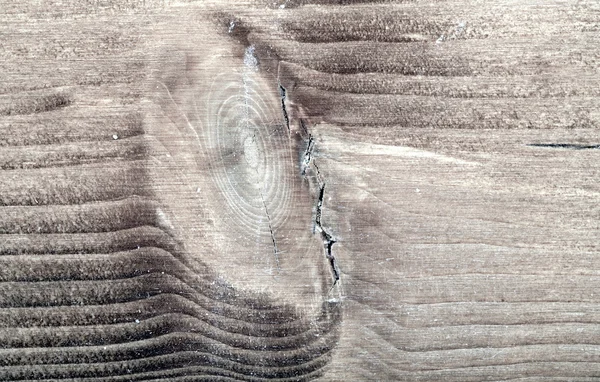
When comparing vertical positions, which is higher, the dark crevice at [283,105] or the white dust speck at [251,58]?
the white dust speck at [251,58]

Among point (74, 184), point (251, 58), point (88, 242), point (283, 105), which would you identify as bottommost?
point (88, 242)

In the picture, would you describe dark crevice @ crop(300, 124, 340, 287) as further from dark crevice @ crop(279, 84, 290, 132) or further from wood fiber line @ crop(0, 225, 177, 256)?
wood fiber line @ crop(0, 225, 177, 256)

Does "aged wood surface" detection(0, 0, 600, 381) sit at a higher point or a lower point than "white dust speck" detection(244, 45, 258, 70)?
lower

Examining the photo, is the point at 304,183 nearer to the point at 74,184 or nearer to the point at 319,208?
the point at 319,208

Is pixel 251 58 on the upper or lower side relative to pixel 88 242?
upper

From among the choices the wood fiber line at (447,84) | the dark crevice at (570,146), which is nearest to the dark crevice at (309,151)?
the wood fiber line at (447,84)

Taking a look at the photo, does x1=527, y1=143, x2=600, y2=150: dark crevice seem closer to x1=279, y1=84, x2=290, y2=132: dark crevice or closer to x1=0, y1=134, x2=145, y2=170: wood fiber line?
x1=279, y1=84, x2=290, y2=132: dark crevice

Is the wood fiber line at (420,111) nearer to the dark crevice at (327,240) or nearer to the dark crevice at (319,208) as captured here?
Result: the dark crevice at (319,208)

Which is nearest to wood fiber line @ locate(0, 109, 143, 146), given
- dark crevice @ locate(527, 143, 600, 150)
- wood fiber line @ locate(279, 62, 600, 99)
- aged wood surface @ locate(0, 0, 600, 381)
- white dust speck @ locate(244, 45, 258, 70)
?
aged wood surface @ locate(0, 0, 600, 381)

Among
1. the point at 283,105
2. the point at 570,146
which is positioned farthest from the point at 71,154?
the point at 570,146

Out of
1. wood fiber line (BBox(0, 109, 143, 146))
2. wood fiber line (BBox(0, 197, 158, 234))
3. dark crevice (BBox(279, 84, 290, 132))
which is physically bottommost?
wood fiber line (BBox(0, 197, 158, 234))
